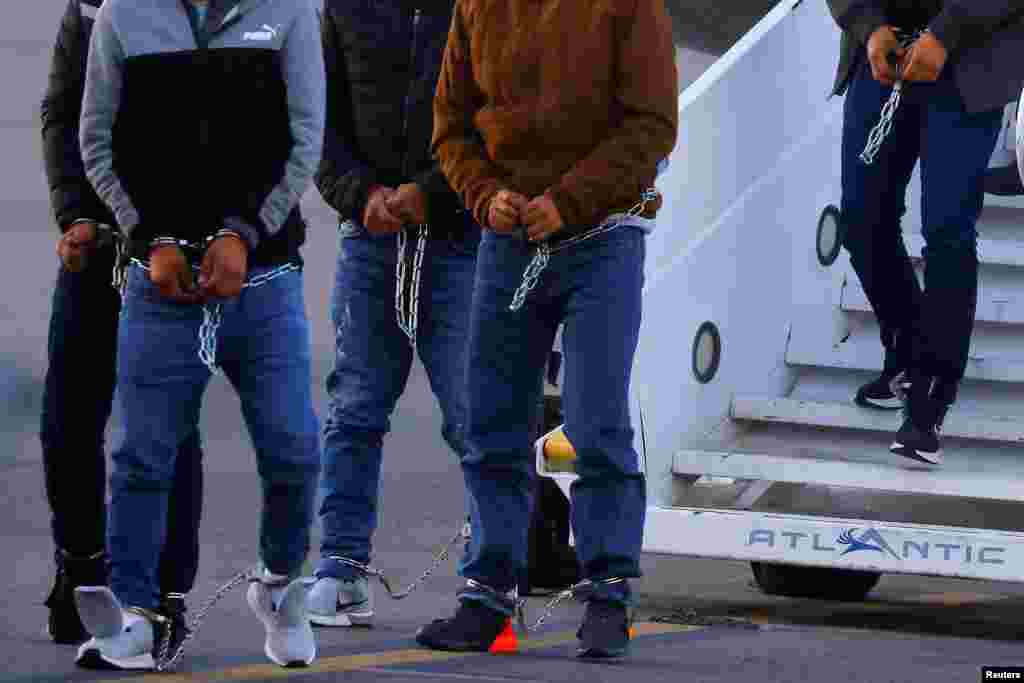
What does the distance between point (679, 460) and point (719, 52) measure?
3.09m

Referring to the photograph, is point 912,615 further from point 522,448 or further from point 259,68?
point 259,68

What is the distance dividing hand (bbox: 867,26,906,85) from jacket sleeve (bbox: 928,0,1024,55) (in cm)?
15

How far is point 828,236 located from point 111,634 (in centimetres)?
350

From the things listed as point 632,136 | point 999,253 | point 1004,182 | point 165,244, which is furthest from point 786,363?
point 165,244

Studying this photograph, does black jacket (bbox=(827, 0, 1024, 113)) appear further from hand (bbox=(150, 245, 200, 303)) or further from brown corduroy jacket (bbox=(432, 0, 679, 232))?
hand (bbox=(150, 245, 200, 303))

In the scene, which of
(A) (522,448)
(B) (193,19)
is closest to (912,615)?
(A) (522,448)

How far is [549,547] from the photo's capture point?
7727 mm

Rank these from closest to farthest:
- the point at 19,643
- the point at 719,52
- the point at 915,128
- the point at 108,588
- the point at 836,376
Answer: the point at 108,588 < the point at 19,643 < the point at 915,128 < the point at 836,376 < the point at 719,52

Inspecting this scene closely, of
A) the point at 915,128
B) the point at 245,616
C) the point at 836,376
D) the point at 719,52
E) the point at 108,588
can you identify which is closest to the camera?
the point at 108,588

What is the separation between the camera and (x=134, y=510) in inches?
217

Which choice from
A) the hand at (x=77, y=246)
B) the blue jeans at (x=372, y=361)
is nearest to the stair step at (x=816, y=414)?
the blue jeans at (x=372, y=361)

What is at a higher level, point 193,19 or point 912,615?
point 193,19

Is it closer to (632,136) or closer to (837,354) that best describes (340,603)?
(632,136)

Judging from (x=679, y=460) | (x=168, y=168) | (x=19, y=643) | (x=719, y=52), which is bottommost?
(x=19, y=643)
